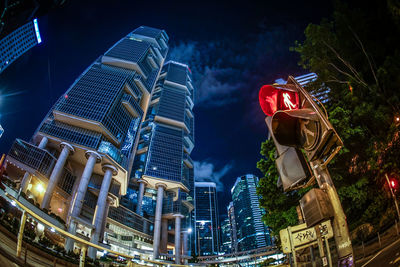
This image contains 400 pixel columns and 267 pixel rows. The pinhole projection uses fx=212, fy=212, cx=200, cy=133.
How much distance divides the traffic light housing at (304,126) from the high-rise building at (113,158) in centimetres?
3973

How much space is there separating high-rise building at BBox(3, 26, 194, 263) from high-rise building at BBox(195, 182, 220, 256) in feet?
235

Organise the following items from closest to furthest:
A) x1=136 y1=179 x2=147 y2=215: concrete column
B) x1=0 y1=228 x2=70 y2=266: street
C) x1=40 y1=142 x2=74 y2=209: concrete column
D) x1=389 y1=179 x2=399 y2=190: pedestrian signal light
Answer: x1=0 y1=228 x2=70 y2=266: street → x1=389 y1=179 x2=399 y2=190: pedestrian signal light → x1=40 y1=142 x2=74 y2=209: concrete column → x1=136 y1=179 x2=147 y2=215: concrete column

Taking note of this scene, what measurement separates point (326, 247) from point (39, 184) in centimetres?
5249

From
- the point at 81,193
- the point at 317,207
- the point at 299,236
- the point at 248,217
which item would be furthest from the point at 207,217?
the point at 317,207

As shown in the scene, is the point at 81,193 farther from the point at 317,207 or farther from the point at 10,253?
the point at 317,207

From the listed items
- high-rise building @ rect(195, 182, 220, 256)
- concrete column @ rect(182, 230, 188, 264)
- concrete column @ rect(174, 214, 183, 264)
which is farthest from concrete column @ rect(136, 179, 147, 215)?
high-rise building @ rect(195, 182, 220, 256)

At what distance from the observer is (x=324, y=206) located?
2674 mm

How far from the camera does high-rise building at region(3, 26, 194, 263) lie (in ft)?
141

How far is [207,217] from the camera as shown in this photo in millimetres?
166250

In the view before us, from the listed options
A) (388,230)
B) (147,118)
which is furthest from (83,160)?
(388,230)

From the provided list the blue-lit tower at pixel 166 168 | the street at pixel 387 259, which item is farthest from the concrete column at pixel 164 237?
the street at pixel 387 259

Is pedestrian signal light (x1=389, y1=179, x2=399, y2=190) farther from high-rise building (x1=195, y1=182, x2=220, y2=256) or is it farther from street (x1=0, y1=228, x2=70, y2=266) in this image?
high-rise building (x1=195, y1=182, x2=220, y2=256)

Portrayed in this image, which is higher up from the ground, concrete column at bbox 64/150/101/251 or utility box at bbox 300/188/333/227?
concrete column at bbox 64/150/101/251

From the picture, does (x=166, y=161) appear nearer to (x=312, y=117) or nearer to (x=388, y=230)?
(x=388, y=230)
